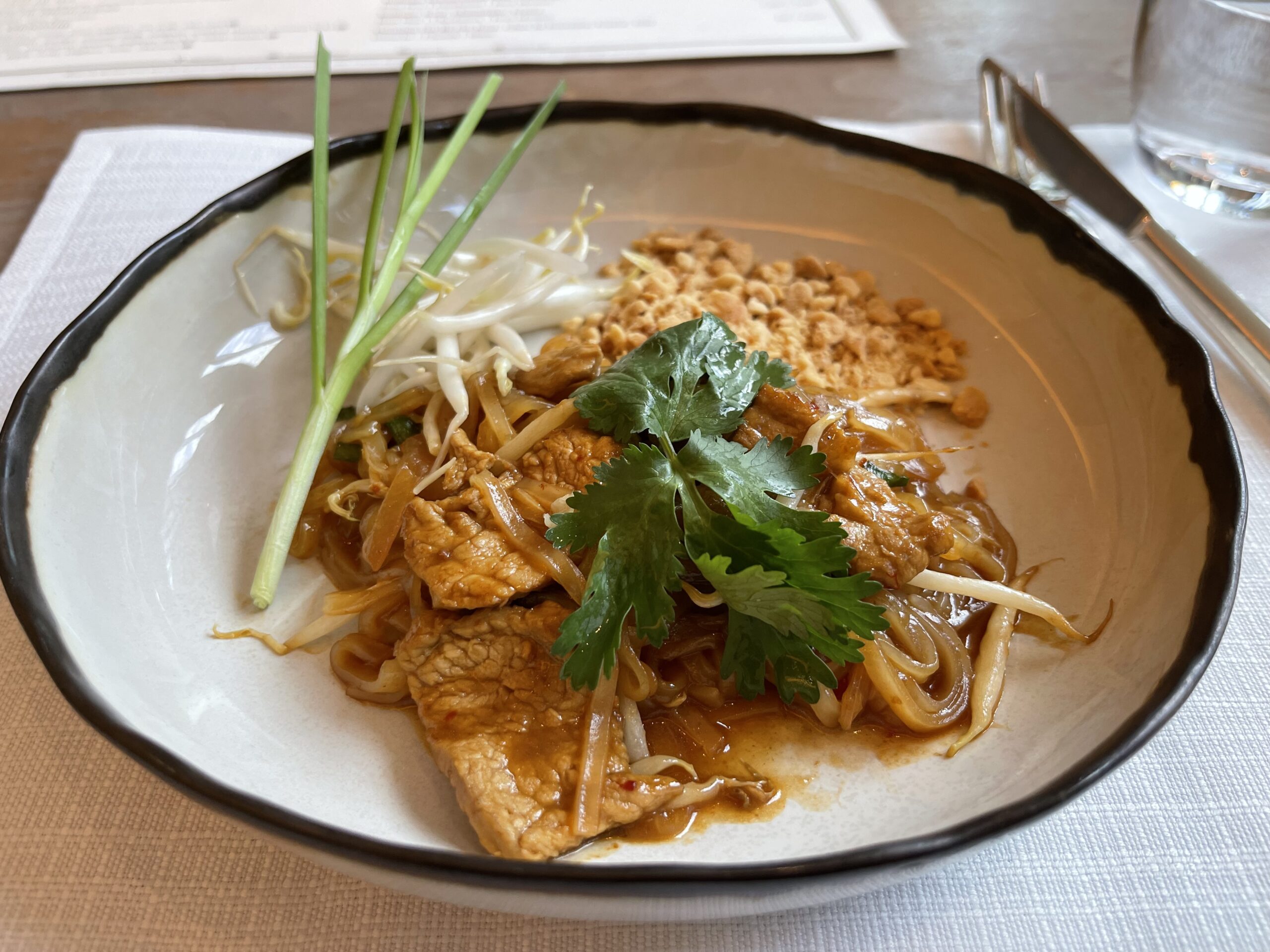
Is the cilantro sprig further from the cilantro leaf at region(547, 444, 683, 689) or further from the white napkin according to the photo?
the white napkin

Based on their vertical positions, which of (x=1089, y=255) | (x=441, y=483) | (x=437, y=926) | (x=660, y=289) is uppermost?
(x=1089, y=255)

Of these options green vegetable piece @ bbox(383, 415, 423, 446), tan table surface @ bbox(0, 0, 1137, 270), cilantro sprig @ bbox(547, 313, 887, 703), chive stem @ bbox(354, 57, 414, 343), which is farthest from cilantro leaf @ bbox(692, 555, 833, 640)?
tan table surface @ bbox(0, 0, 1137, 270)

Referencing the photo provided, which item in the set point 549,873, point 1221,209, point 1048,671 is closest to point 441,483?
point 549,873

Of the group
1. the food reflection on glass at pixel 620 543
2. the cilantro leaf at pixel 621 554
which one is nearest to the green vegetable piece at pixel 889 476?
the food reflection on glass at pixel 620 543

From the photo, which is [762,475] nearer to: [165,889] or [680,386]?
[680,386]

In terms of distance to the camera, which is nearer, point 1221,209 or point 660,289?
point 660,289

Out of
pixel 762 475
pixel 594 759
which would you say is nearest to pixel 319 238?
pixel 762 475

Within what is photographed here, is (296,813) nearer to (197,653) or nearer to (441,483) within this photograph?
(197,653)

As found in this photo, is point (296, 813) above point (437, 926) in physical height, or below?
above
